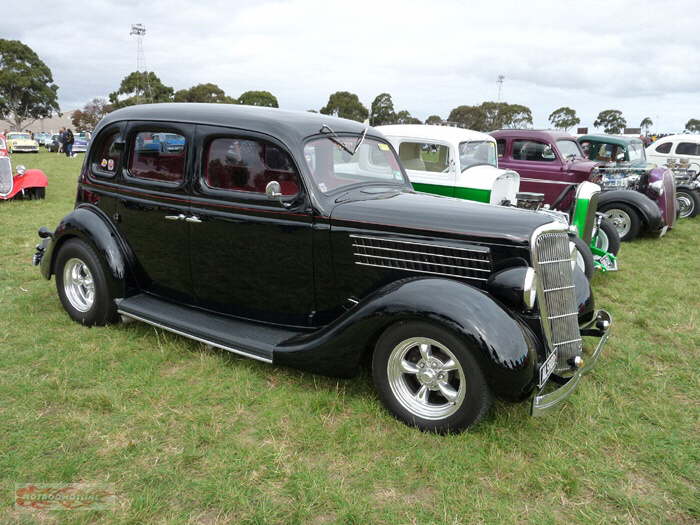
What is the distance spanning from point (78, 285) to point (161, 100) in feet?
187

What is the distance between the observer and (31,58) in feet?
164

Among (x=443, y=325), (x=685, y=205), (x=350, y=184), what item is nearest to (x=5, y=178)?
(x=350, y=184)

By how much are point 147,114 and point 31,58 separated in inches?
2295

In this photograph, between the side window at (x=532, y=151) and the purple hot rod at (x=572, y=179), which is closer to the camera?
the purple hot rod at (x=572, y=179)

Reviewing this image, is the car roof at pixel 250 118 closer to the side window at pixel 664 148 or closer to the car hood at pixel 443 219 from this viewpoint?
the car hood at pixel 443 219

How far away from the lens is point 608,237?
23.9 feet

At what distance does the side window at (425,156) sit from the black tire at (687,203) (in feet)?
24.5

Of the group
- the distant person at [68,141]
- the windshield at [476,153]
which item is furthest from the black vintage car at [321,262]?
the distant person at [68,141]

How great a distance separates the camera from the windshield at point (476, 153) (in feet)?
27.1

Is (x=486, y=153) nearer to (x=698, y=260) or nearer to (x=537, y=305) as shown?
(x=698, y=260)

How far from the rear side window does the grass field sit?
41.5 feet

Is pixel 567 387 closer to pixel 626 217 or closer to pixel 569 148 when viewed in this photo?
pixel 626 217

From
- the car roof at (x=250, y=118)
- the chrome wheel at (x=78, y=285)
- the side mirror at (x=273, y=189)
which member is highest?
the car roof at (x=250, y=118)

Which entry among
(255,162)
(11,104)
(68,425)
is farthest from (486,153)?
(11,104)
